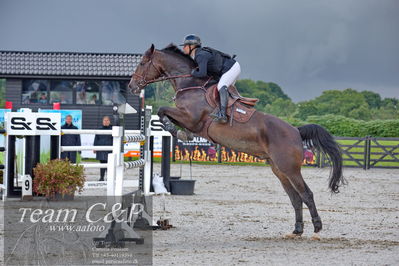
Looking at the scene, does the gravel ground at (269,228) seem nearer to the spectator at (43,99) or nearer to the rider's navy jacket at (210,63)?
the rider's navy jacket at (210,63)

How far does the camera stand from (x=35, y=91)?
30250mm

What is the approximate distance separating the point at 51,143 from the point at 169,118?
4301 mm

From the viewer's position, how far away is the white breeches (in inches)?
335

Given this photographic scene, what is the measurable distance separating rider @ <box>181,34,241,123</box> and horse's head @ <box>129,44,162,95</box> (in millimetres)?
461

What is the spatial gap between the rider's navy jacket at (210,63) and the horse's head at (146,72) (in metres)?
0.61

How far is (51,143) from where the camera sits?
12312mm

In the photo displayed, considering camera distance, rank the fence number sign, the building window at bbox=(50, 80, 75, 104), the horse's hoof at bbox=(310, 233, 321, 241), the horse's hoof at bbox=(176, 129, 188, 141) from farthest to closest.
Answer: the building window at bbox=(50, 80, 75, 104), the fence number sign, the horse's hoof at bbox=(176, 129, 188, 141), the horse's hoof at bbox=(310, 233, 321, 241)

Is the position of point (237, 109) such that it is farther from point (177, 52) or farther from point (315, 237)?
point (315, 237)

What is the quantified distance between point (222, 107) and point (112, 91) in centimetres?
2213

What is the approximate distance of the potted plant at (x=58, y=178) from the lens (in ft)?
36.5

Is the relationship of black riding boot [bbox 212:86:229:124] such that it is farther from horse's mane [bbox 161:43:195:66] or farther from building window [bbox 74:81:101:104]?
building window [bbox 74:81:101:104]

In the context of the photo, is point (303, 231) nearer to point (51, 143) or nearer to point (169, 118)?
point (169, 118)

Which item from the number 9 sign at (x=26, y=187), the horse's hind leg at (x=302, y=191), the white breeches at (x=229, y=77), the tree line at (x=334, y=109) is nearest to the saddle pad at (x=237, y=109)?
the white breeches at (x=229, y=77)

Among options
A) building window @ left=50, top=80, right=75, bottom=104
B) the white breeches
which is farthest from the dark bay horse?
building window @ left=50, top=80, right=75, bottom=104
